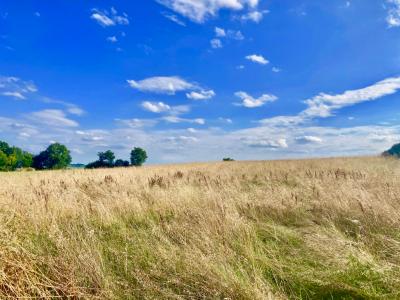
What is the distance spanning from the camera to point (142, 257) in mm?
3686

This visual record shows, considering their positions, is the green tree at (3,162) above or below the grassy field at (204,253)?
above

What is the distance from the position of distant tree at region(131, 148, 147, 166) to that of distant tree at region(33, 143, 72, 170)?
1857cm

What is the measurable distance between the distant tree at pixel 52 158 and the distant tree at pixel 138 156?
60.9ft

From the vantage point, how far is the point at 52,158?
265 feet

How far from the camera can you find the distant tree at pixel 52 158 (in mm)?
80875

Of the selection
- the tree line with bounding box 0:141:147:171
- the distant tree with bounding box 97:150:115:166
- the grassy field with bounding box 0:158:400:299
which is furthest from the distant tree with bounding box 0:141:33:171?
the grassy field with bounding box 0:158:400:299

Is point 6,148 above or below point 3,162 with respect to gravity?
above

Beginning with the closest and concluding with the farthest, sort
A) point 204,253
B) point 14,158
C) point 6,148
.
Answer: point 204,253, point 14,158, point 6,148

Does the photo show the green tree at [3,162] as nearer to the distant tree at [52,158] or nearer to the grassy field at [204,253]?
the distant tree at [52,158]

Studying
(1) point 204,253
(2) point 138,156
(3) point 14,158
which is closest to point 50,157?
(3) point 14,158

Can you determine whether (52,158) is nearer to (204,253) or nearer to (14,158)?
(14,158)

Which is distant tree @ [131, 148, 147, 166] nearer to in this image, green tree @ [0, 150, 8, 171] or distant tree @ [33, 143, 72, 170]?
distant tree @ [33, 143, 72, 170]

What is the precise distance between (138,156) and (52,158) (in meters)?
23.1

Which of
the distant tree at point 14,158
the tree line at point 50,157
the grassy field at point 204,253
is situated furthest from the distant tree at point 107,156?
the grassy field at point 204,253
